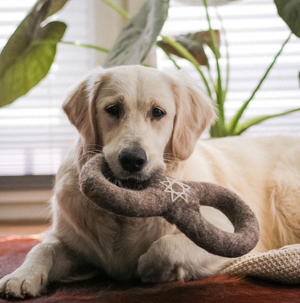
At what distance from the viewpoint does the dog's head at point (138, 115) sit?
138cm

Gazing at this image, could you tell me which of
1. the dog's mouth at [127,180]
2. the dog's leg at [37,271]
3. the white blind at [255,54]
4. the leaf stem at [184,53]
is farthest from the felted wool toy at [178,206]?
the white blind at [255,54]

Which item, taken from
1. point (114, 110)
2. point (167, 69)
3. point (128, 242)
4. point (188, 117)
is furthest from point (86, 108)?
point (167, 69)

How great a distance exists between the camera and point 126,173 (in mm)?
1340

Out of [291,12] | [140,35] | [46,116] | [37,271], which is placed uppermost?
[291,12]

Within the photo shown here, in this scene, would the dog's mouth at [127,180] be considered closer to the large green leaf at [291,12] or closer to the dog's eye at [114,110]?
the dog's eye at [114,110]

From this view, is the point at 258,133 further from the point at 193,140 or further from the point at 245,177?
the point at 193,140

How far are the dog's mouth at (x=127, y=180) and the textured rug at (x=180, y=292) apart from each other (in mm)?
313

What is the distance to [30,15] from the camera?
2.23 metres

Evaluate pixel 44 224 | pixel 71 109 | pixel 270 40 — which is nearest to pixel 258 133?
pixel 270 40

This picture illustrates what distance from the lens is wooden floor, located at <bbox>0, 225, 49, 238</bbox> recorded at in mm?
2755

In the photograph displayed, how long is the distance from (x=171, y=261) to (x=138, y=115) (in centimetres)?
48

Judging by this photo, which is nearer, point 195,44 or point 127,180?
point 127,180

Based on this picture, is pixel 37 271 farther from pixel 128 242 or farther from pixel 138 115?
pixel 138 115

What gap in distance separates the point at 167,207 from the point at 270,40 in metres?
2.44
